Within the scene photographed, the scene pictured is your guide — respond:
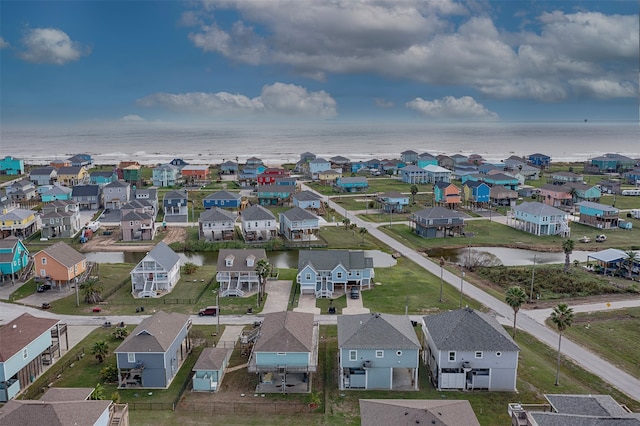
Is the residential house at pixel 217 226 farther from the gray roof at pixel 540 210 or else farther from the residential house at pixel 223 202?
the gray roof at pixel 540 210

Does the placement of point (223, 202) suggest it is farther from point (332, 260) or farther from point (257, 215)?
point (332, 260)

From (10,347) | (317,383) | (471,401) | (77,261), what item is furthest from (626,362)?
(77,261)

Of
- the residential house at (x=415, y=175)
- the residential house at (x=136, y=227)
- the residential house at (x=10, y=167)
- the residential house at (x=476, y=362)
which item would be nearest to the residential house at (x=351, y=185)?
A: the residential house at (x=415, y=175)

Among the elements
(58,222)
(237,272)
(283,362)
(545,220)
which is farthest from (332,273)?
(58,222)

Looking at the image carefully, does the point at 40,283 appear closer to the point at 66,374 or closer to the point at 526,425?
the point at 66,374

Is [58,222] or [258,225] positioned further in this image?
[58,222]
